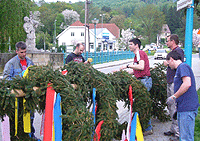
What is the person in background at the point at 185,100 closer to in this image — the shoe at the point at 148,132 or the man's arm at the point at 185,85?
the man's arm at the point at 185,85

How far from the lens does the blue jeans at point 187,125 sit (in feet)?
14.3

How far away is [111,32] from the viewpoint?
10056 cm

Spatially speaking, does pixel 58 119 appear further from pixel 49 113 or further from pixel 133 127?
pixel 133 127

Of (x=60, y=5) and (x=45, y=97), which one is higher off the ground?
(x=60, y=5)

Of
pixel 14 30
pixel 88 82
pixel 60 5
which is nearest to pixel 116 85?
pixel 88 82

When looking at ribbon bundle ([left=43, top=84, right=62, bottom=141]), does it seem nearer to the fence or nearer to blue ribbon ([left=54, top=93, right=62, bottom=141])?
blue ribbon ([left=54, top=93, right=62, bottom=141])

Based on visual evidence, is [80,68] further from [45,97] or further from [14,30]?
[14,30]

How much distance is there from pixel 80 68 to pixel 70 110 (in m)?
0.88

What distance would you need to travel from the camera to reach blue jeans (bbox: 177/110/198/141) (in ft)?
14.3

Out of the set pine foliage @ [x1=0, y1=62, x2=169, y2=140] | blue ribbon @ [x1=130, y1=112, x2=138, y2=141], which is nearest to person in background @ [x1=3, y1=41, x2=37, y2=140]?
pine foliage @ [x1=0, y1=62, x2=169, y2=140]

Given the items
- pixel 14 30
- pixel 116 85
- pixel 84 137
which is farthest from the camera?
pixel 14 30

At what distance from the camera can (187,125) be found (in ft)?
14.4

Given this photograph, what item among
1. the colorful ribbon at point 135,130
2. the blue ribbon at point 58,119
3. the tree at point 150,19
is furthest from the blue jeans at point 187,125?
the tree at point 150,19

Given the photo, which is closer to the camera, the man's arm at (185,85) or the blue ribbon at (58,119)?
the blue ribbon at (58,119)
